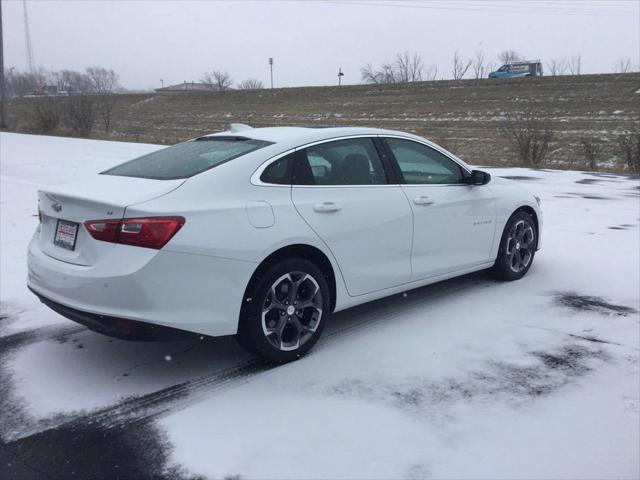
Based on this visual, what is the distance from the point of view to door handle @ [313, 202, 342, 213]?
407 cm

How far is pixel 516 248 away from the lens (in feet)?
19.1

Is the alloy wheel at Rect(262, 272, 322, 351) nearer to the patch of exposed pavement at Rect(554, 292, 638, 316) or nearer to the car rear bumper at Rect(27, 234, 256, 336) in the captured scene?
the car rear bumper at Rect(27, 234, 256, 336)

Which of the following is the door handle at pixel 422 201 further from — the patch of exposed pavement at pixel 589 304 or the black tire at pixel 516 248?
the patch of exposed pavement at pixel 589 304

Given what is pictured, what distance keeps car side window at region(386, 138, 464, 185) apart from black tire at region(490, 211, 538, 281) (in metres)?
0.82

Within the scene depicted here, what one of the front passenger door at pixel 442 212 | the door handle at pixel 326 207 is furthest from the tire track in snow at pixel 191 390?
the door handle at pixel 326 207

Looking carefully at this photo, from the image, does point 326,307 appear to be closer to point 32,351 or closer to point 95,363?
point 95,363

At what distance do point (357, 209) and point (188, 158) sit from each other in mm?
1205

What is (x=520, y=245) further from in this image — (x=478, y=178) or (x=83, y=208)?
(x=83, y=208)

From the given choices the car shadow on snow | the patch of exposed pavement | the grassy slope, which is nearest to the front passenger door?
the patch of exposed pavement

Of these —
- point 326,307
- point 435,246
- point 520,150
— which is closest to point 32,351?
point 326,307

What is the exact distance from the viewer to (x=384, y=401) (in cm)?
350

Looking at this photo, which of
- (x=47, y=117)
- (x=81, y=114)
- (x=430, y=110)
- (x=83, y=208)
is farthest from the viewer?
(x=430, y=110)

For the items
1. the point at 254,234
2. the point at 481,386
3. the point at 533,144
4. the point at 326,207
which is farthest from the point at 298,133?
the point at 533,144

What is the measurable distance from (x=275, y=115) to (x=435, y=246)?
4552cm
